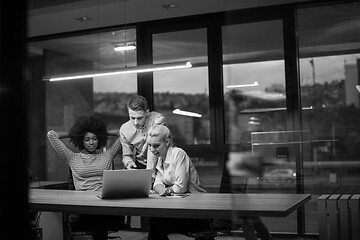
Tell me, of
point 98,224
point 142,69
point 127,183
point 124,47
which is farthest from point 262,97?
point 127,183

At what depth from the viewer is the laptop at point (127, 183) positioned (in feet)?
9.39

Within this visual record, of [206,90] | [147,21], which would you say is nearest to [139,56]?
[147,21]

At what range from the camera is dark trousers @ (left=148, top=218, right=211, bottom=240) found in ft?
9.57

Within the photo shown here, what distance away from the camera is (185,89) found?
5.52 metres

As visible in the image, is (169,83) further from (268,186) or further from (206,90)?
(268,186)

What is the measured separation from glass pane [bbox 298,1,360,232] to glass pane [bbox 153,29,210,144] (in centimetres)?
107

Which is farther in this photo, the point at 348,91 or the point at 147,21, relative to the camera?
the point at 147,21

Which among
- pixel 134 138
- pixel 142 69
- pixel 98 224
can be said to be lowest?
pixel 98 224

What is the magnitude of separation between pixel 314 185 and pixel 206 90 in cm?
150

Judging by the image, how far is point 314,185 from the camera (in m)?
4.91

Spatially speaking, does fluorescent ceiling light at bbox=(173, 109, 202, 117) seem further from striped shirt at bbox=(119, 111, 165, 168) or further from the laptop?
the laptop

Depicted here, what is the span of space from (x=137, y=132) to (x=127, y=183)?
138 cm

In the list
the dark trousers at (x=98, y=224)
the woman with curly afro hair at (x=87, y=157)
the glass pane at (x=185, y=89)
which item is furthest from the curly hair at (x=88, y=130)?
the glass pane at (x=185, y=89)

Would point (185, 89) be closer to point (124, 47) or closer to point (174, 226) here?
point (124, 47)
